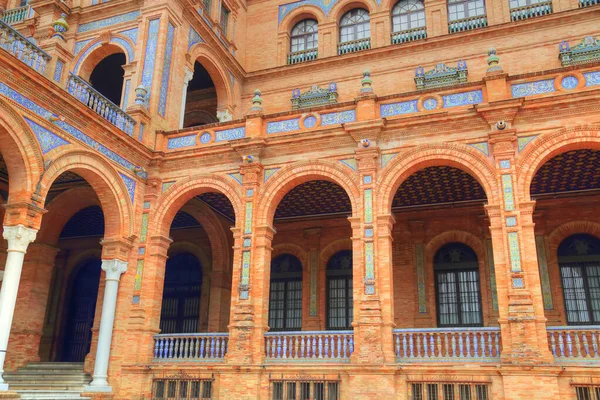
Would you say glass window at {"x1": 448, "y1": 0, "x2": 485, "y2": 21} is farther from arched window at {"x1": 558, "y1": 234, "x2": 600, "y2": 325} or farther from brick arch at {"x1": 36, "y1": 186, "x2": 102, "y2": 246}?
brick arch at {"x1": 36, "y1": 186, "x2": 102, "y2": 246}

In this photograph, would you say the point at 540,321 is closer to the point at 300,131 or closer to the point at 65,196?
the point at 300,131

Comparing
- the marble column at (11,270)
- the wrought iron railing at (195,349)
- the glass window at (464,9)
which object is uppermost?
the glass window at (464,9)

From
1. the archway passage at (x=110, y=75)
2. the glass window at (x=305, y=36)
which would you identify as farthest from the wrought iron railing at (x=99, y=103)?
the glass window at (x=305, y=36)

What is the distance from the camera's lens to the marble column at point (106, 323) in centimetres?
1300

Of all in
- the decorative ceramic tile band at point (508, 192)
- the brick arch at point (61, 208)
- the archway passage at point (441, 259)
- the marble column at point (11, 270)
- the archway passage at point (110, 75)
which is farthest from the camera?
the archway passage at point (110, 75)

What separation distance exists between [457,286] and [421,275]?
1.09 metres

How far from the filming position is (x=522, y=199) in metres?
11.8

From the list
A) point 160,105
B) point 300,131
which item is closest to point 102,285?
point 160,105

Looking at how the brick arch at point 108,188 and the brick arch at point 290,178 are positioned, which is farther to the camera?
the brick arch at point 290,178

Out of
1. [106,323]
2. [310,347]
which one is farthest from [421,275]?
[106,323]

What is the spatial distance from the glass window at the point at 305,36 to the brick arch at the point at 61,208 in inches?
368

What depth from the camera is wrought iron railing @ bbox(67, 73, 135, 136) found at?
13.3 metres

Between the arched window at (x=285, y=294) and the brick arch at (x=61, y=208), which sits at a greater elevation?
the brick arch at (x=61, y=208)

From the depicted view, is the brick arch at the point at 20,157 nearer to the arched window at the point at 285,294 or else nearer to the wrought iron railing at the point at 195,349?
the wrought iron railing at the point at 195,349
